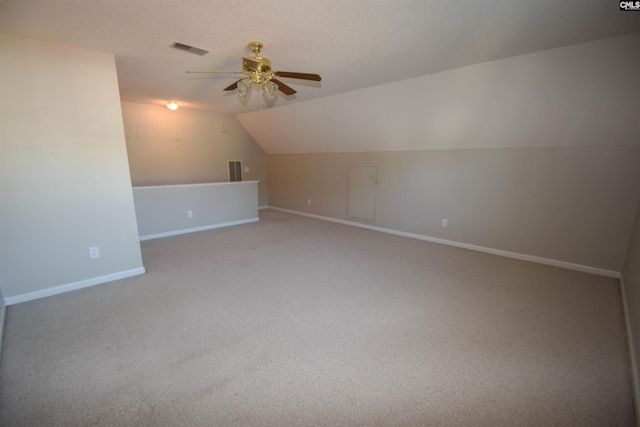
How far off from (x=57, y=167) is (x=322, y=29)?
2.77 metres

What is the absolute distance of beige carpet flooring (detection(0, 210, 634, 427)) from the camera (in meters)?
1.43

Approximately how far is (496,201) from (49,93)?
5.23 meters

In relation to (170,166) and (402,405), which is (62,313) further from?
(170,166)

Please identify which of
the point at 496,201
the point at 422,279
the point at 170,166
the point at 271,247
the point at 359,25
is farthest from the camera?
the point at 170,166

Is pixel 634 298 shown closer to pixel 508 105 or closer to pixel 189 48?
pixel 508 105

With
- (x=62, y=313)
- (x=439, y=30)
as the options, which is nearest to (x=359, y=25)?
(x=439, y=30)

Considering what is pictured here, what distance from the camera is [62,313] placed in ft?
7.61

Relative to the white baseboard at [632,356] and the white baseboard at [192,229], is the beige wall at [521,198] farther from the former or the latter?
the white baseboard at [192,229]

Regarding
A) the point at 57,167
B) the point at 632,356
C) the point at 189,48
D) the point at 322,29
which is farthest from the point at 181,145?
the point at 632,356

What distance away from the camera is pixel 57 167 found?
8.31 feet

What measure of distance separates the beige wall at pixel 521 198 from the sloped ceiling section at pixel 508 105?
0.64 feet

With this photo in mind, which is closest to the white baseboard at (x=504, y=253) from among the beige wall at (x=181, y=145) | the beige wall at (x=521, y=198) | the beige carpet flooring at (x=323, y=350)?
the beige wall at (x=521, y=198)

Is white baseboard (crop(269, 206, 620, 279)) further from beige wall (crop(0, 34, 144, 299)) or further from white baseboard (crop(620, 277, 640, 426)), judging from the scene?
beige wall (crop(0, 34, 144, 299))

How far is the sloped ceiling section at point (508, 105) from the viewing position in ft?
8.03
